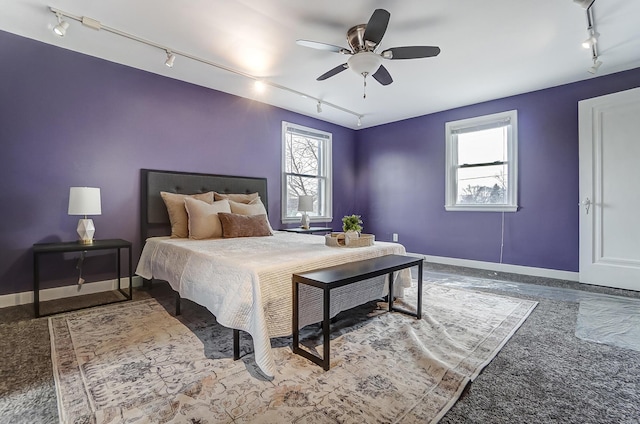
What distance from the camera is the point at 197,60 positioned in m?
3.16

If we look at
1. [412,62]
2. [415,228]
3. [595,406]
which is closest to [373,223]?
[415,228]

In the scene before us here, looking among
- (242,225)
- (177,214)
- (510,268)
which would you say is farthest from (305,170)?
(510,268)

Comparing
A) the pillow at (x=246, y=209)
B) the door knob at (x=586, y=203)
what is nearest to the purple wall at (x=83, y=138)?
the pillow at (x=246, y=209)

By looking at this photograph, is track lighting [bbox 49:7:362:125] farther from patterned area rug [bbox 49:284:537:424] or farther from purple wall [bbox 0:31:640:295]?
patterned area rug [bbox 49:284:537:424]

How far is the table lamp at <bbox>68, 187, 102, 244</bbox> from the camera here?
269 cm

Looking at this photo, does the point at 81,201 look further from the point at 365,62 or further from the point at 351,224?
the point at 365,62

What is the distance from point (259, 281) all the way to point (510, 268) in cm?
397

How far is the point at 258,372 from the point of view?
169 centimetres

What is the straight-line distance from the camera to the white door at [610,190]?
3.27 meters

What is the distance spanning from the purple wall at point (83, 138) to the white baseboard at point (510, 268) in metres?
3.56

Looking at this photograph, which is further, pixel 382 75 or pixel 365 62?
pixel 382 75

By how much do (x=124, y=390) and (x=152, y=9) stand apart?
104 inches

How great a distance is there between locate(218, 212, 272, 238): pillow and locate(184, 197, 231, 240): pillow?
0.07 meters

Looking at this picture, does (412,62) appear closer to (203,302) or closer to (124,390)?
(203,302)
